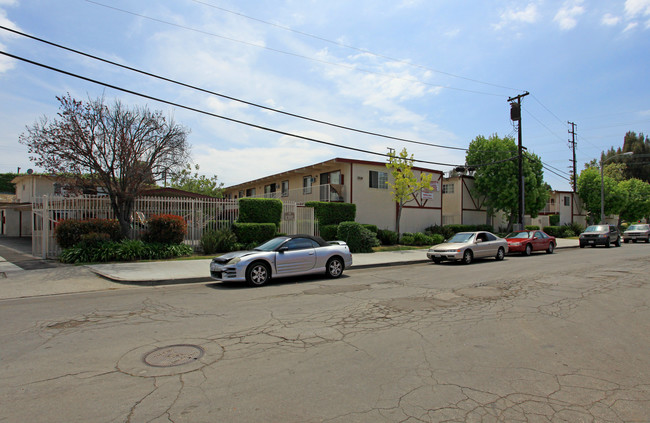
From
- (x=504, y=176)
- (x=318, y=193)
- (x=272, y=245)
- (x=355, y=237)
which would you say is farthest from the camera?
(x=504, y=176)

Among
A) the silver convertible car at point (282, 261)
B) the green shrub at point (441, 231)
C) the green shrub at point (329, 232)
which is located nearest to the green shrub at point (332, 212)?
the green shrub at point (329, 232)

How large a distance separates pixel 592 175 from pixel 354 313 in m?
48.7

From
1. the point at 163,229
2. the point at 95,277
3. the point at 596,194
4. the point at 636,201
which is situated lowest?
the point at 95,277

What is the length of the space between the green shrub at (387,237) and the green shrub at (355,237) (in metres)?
3.53

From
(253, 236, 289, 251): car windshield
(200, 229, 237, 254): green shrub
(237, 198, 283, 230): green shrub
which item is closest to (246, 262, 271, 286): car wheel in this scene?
(253, 236, 289, 251): car windshield

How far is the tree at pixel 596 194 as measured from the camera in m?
42.6

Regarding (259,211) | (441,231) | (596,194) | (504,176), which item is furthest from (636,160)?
(259,211)

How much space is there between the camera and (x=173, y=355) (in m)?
4.67

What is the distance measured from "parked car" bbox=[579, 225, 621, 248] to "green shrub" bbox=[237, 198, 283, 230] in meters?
21.8

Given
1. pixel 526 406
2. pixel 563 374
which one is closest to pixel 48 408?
pixel 526 406

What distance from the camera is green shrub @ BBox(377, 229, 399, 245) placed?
23.3 m

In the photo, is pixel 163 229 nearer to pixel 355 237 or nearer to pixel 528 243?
pixel 355 237

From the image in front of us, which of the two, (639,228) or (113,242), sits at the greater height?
(113,242)

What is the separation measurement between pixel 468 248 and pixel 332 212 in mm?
8463
